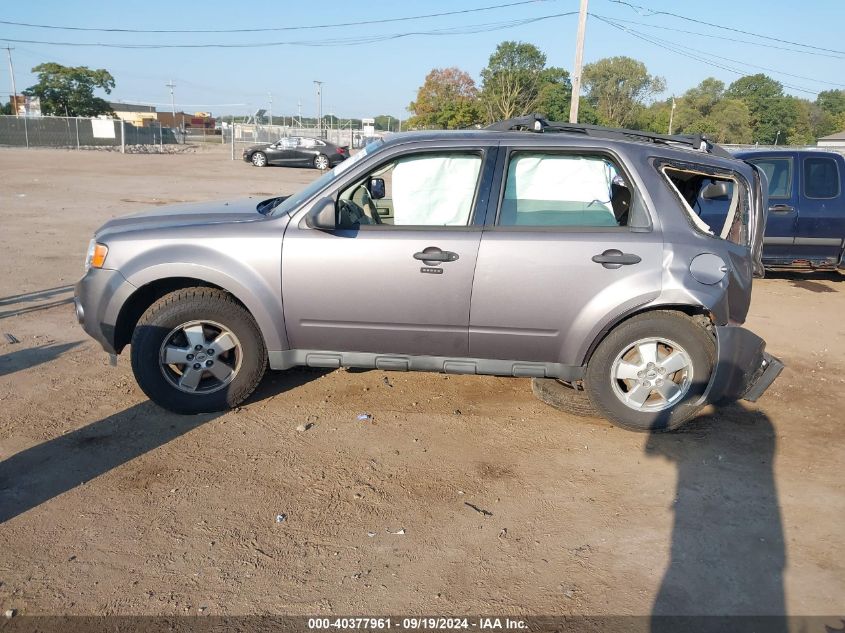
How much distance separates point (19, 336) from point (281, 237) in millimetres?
3097

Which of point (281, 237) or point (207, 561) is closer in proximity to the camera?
point (207, 561)

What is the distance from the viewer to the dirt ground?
2.83 metres

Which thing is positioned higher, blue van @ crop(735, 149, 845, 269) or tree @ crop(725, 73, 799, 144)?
tree @ crop(725, 73, 799, 144)

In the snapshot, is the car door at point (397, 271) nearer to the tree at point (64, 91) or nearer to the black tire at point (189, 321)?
the black tire at point (189, 321)

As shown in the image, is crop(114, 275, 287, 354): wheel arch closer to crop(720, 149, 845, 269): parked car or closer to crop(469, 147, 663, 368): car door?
crop(469, 147, 663, 368): car door

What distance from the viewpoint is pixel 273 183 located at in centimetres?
2202

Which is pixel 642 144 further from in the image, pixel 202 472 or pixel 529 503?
pixel 202 472

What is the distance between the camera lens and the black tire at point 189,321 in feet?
13.7

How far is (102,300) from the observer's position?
4227mm

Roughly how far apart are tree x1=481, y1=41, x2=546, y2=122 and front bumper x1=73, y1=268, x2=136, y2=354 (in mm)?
27911

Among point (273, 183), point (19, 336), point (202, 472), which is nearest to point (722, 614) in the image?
point (202, 472)

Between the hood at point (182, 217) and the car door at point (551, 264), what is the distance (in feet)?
5.30

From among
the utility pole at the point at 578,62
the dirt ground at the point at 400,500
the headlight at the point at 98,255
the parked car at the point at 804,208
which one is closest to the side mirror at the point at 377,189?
the dirt ground at the point at 400,500

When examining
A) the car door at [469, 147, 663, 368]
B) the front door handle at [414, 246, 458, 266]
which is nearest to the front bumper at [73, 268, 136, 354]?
the front door handle at [414, 246, 458, 266]
